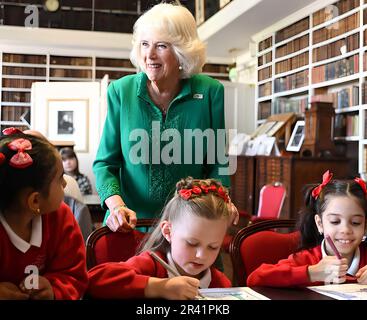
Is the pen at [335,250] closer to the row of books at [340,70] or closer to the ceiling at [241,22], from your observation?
the ceiling at [241,22]

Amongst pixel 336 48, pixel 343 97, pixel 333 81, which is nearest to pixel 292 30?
pixel 336 48

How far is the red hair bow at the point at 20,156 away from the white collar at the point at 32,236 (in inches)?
2.5

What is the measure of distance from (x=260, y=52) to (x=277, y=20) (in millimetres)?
264

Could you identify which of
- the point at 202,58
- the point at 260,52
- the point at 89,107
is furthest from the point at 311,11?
the point at 89,107

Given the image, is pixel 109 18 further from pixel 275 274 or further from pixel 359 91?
pixel 359 91

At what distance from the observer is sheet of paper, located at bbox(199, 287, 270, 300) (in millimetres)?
653

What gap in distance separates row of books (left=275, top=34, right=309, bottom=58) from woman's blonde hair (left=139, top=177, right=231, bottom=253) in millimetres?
315

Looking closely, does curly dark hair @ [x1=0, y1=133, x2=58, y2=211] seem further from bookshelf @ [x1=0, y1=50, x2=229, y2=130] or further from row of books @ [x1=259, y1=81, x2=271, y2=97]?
row of books @ [x1=259, y1=81, x2=271, y2=97]

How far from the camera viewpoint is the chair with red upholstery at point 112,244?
987 millimetres

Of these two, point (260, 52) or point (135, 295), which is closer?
point (135, 295)

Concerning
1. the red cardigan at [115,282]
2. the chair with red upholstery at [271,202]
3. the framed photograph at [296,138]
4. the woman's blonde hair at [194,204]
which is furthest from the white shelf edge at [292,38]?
the chair with red upholstery at [271,202]

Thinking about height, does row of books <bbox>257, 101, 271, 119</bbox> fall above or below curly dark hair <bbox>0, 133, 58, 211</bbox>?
above

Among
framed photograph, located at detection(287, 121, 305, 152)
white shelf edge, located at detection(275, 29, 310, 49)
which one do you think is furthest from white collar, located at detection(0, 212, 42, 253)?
framed photograph, located at detection(287, 121, 305, 152)
